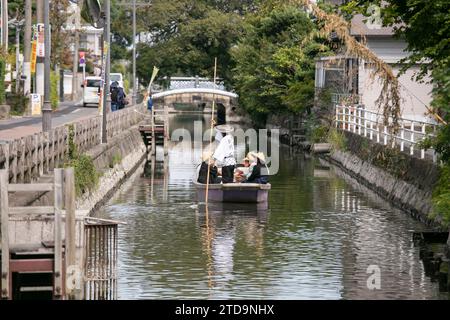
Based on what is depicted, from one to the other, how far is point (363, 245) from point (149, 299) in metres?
8.44

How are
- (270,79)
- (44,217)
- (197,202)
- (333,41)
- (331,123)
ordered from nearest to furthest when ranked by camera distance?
(44,217) < (197,202) < (331,123) < (333,41) < (270,79)

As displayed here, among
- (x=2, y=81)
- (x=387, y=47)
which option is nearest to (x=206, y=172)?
(x=2, y=81)

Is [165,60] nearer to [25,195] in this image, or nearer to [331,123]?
[331,123]

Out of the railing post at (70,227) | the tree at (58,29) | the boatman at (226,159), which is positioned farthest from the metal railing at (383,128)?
the tree at (58,29)

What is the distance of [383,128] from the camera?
40.9 meters

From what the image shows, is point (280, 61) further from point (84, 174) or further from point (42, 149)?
point (42, 149)

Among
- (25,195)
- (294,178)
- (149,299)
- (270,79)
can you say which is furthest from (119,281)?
(270,79)

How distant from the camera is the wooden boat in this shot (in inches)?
1363

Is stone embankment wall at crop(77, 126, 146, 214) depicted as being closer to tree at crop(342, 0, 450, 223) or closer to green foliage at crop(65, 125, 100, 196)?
green foliage at crop(65, 125, 100, 196)

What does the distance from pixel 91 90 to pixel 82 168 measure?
159 ft

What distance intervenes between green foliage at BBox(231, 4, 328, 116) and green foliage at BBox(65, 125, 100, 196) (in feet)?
98.9

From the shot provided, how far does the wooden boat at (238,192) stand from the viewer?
34625 mm

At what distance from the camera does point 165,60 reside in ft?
352

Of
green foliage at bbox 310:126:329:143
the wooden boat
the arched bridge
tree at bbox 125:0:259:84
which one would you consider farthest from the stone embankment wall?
tree at bbox 125:0:259:84
